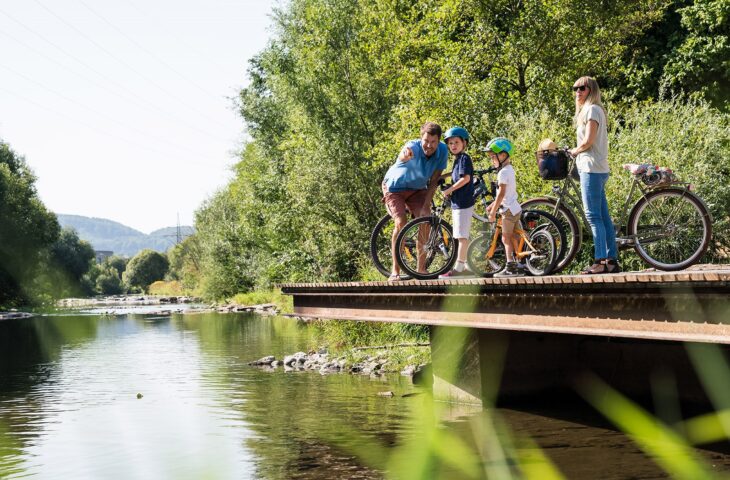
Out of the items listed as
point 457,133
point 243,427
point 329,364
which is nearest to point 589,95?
point 457,133

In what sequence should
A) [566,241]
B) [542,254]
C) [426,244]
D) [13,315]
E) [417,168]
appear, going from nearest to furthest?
[566,241] → [542,254] → [417,168] → [426,244] → [13,315]

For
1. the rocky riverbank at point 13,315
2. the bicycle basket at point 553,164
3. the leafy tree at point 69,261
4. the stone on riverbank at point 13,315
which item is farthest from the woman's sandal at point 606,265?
the leafy tree at point 69,261

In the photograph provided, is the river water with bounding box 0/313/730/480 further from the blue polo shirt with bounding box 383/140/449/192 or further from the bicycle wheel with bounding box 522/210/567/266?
the blue polo shirt with bounding box 383/140/449/192

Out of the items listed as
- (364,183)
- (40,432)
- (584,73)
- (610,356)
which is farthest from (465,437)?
(364,183)

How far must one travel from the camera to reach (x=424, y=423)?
484 inches

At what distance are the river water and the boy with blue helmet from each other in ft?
8.84

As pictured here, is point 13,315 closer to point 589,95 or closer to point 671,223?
point 589,95

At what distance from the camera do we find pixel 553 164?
33.7 feet

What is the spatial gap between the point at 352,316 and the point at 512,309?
3.63 meters

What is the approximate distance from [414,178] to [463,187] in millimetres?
681

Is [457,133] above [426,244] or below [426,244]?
above

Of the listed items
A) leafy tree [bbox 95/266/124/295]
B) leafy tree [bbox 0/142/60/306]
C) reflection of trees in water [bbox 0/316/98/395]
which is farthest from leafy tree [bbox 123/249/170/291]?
reflection of trees in water [bbox 0/316/98/395]

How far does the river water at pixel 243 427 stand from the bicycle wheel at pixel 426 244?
89.9 inches

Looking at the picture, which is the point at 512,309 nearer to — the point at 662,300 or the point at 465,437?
the point at 465,437
